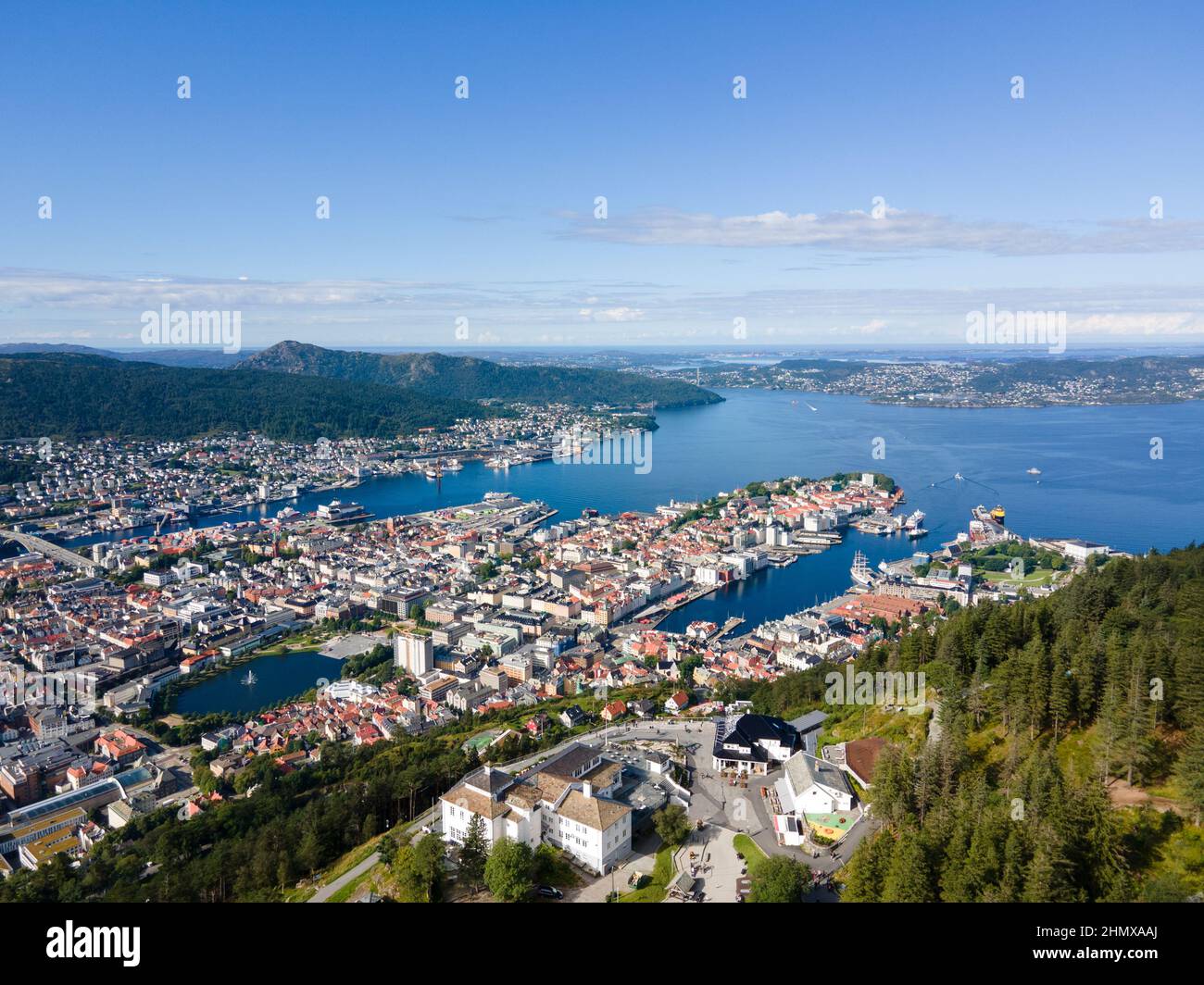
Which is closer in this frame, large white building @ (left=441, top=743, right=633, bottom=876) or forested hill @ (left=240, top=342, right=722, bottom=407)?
large white building @ (left=441, top=743, right=633, bottom=876)

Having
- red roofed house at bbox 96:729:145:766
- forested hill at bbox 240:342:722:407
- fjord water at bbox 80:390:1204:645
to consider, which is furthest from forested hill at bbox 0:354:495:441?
red roofed house at bbox 96:729:145:766

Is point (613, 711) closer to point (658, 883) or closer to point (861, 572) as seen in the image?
point (658, 883)

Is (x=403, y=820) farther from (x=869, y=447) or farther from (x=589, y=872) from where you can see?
(x=869, y=447)

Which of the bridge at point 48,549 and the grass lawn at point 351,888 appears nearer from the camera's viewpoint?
the grass lawn at point 351,888

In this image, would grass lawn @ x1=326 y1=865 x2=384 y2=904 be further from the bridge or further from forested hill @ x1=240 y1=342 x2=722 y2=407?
forested hill @ x1=240 y1=342 x2=722 y2=407

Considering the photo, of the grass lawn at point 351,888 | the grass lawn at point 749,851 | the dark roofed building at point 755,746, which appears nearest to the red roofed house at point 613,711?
the dark roofed building at point 755,746

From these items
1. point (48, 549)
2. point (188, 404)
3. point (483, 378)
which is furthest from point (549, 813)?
point (483, 378)

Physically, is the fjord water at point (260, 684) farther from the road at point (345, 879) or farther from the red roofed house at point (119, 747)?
the road at point (345, 879)

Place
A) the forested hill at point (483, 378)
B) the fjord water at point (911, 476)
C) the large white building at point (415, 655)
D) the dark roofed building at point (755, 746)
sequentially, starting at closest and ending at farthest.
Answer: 1. the dark roofed building at point (755, 746)
2. the large white building at point (415, 655)
3. the fjord water at point (911, 476)
4. the forested hill at point (483, 378)
